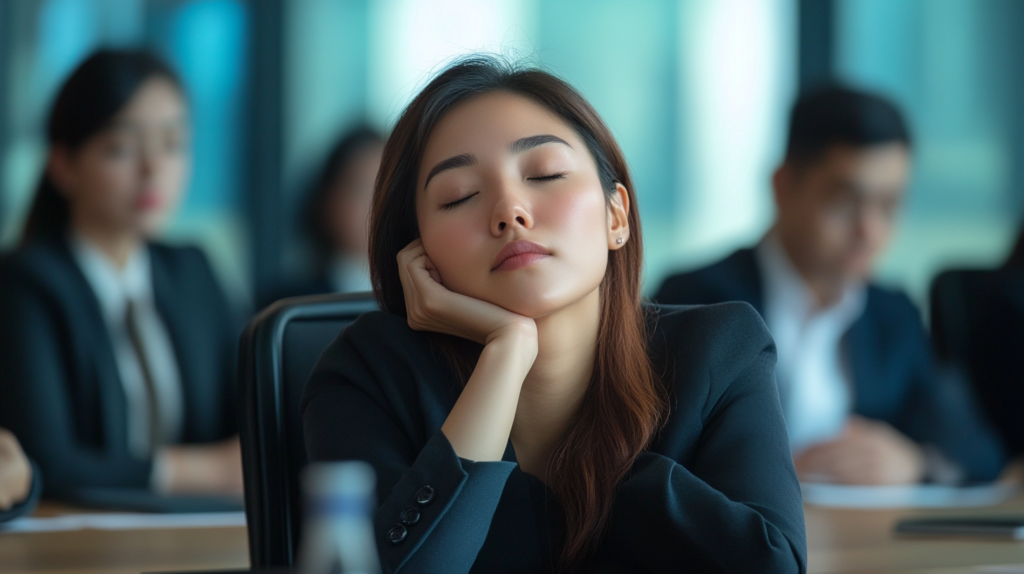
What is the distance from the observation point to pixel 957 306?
3.14 meters

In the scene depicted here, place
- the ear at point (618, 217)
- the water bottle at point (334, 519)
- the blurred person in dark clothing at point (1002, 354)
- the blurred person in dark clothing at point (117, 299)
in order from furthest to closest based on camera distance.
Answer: the blurred person in dark clothing at point (1002, 354), the blurred person in dark clothing at point (117, 299), the ear at point (618, 217), the water bottle at point (334, 519)

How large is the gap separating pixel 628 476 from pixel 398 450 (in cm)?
28

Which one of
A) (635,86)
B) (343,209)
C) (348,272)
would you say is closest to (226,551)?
(348,272)

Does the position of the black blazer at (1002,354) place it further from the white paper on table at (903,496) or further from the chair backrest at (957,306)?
the white paper on table at (903,496)

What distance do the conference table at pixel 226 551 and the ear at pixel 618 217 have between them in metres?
0.51

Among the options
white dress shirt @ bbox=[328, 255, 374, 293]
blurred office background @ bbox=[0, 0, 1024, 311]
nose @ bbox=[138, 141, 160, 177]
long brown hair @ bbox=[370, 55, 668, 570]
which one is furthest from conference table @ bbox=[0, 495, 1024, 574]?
blurred office background @ bbox=[0, 0, 1024, 311]

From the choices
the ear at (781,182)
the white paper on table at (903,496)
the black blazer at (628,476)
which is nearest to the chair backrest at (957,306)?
the ear at (781,182)

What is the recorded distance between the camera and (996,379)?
3.14 m

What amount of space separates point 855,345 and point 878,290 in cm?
22

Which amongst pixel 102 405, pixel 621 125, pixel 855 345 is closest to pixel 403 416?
pixel 102 405

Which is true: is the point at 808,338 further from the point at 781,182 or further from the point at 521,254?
the point at 521,254

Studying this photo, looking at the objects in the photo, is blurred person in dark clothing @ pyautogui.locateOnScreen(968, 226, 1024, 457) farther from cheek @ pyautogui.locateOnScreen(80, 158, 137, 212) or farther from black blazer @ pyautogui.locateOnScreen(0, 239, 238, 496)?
cheek @ pyautogui.locateOnScreen(80, 158, 137, 212)

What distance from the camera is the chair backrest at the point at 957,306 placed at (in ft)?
10.2

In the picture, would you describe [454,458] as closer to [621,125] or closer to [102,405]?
[102,405]
